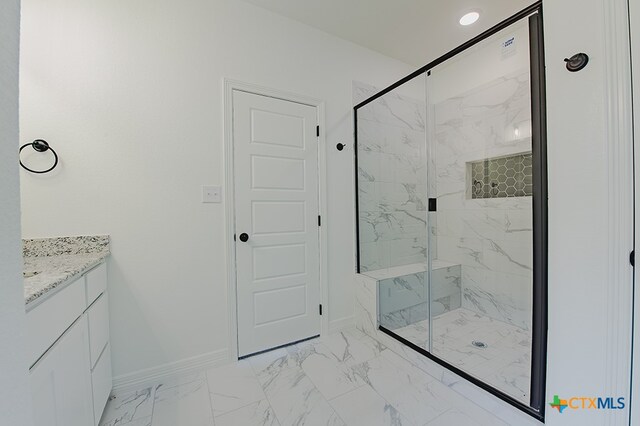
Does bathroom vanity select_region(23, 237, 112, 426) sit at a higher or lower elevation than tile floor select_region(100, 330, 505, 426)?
higher

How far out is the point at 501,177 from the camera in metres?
2.43

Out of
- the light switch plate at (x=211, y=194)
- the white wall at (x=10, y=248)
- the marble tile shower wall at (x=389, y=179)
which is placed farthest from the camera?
the marble tile shower wall at (x=389, y=179)

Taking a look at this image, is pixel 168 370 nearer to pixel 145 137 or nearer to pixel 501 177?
pixel 145 137

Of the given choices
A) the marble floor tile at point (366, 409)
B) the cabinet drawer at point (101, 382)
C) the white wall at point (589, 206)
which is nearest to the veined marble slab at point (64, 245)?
the cabinet drawer at point (101, 382)

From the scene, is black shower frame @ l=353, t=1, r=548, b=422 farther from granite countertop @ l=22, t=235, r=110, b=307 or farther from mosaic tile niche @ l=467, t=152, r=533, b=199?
granite countertop @ l=22, t=235, r=110, b=307

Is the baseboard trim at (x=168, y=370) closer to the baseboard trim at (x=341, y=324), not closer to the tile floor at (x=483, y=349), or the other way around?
the baseboard trim at (x=341, y=324)

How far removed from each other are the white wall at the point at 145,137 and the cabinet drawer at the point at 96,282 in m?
0.11

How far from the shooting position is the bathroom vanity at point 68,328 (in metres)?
0.80

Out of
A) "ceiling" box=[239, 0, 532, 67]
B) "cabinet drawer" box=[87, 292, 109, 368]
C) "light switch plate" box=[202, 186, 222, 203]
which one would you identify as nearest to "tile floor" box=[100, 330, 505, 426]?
"cabinet drawer" box=[87, 292, 109, 368]

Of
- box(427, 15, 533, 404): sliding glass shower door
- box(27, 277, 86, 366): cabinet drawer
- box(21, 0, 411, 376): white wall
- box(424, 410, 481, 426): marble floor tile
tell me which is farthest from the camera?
box(427, 15, 533, 404): sliding glass shower door

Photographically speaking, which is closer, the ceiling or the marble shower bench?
the ceiling

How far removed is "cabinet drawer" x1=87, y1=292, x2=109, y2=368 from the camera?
126 centimetres

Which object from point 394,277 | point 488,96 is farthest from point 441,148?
point 394,277

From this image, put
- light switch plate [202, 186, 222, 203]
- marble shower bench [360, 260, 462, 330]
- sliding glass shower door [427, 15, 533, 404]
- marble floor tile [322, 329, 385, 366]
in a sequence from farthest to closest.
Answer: marble shower bench [360, 260, 462, 330]
sliding glass shower door [427, 15, 533, 404]
marble floor tile [322, 329, 385, 366]
light switch plate [202, 186, 222, 203]
